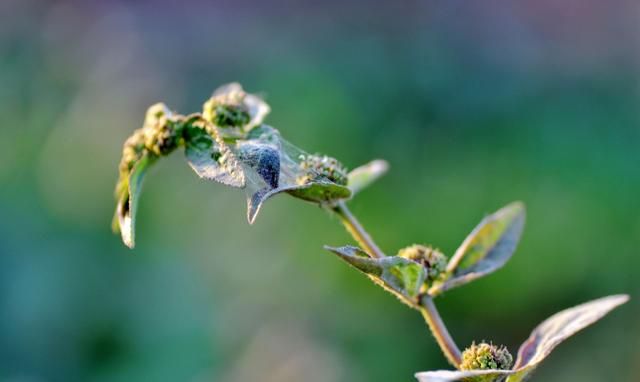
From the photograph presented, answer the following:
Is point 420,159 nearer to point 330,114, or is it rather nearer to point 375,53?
point 330,114

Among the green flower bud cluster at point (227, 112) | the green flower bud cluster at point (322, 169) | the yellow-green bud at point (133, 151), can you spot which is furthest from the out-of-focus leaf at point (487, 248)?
the yellow-green bud at point (133, 151)

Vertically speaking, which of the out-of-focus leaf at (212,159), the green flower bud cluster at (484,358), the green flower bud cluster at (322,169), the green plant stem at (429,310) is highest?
the out-of-focus leaf at (212,159)

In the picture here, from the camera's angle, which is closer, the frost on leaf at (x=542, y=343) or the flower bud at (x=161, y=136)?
the frost on leaf at (x=542, y=343)

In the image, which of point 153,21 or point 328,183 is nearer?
point 328,183

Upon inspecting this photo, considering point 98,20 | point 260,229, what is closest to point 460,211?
point 260,229

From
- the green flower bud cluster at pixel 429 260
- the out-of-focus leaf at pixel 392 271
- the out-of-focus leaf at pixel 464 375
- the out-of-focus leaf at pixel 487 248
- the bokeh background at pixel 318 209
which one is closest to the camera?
the out-of-focus leaf at pixel 464 375

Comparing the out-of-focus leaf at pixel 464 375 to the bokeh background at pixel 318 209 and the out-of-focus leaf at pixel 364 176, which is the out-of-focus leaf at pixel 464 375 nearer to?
the out-of-focus leaf at pixel 364 176

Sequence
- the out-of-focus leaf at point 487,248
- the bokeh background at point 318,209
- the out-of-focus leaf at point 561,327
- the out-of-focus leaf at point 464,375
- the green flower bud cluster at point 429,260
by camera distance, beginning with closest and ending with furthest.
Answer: the out-of-focus leaf at point 464,375, the out-of-focus leaf at point 561,327, the green flower bud cluster at point 429,260, the out-of-focus leaf at point 487,248, the bokeh background at point 318,209

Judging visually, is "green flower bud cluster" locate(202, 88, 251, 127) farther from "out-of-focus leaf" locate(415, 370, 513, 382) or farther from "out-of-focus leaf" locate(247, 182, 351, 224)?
"out-of-focus leaf" locate(415, 370, 513, 382)
